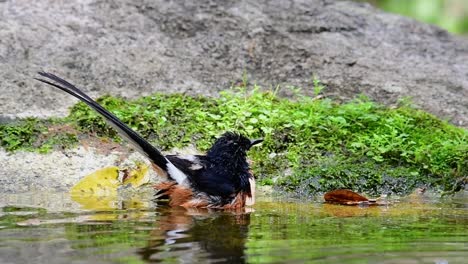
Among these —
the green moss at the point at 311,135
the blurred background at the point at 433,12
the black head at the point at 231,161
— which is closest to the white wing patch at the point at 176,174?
the black head at the point at 231,161

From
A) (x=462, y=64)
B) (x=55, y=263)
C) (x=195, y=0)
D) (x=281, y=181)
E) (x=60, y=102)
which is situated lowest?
(x=55, y=263)

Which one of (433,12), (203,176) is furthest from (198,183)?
(433,12)

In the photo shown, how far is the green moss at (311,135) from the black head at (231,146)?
493 millimetres

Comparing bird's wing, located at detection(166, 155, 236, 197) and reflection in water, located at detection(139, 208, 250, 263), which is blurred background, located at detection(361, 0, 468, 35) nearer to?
bird's wing, located at detection(166, 155, 236, 197)

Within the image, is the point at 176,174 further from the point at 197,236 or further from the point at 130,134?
the point at 197,236

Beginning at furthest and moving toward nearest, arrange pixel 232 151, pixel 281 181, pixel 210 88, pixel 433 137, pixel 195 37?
pixel 195 37, pixel 210 88, pixel 433 137, pixel 281 181, pixel 232 151

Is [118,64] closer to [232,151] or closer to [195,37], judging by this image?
[195,37]

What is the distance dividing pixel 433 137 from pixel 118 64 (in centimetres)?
295

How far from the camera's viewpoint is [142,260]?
12.1 feet

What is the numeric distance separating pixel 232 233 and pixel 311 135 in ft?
8.56

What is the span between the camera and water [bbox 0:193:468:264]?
381 centimetres

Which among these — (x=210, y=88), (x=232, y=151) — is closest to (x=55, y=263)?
(x=232, y=151)

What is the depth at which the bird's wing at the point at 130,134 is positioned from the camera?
510 centimetres

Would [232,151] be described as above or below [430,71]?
below
